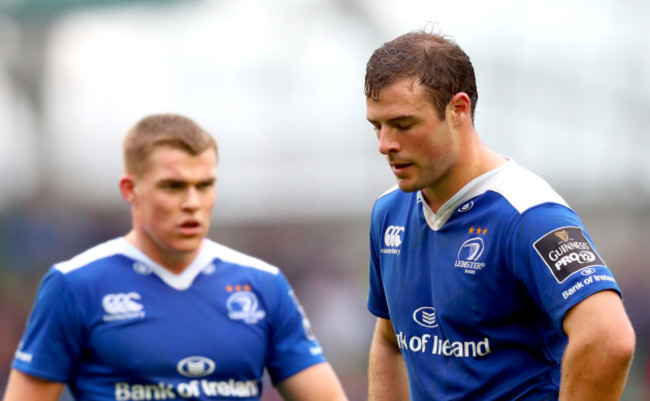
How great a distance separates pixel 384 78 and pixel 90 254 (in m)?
1.68

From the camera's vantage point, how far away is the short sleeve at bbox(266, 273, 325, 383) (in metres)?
4.79

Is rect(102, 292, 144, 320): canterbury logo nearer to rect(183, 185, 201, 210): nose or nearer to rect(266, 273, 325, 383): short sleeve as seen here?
rect(183, 185, 201, 210): nose

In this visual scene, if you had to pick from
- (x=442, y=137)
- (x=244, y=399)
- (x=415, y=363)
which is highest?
(x=442, y=137)

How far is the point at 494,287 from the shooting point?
3.73 m

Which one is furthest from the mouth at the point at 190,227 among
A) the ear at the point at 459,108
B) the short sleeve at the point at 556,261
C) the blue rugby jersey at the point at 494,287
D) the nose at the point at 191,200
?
the short sleeve at the point at 556,261

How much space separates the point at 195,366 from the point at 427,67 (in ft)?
5.44

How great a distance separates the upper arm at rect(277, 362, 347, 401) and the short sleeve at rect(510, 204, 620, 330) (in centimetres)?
141

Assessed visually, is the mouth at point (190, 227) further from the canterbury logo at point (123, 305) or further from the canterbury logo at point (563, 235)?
the canterbury logo at point (563, 235)

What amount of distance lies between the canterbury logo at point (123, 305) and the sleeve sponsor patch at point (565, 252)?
1859 mm

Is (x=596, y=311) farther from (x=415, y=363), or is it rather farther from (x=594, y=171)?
(x=594, y=171)

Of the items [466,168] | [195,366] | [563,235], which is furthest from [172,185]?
[563,235]

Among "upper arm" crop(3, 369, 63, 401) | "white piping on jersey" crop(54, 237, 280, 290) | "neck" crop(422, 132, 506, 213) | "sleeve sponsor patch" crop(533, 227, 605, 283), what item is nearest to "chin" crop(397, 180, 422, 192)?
"neck" crop(422, 132, 506, 213)

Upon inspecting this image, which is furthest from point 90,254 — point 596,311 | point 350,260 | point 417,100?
point 350,260

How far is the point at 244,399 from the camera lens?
4645mm
